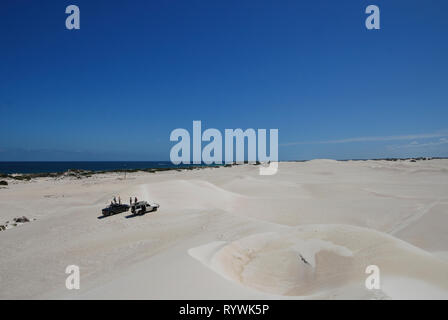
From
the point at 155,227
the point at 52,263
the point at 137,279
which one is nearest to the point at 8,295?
the point at 52,263

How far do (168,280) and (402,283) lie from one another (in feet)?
22.4

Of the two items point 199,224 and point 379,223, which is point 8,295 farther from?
point 379,223

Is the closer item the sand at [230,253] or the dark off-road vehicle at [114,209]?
the sand at [230,253]

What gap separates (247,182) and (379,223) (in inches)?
962

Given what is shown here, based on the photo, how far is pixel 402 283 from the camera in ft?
23.8

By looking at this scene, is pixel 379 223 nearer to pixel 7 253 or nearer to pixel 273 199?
pixel 273 199

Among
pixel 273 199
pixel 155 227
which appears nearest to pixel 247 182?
pixel 273 199

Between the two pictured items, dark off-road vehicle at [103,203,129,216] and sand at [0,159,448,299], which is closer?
sand at [0,159,448,299]

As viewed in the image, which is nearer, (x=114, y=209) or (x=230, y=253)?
(x=230, y=253)

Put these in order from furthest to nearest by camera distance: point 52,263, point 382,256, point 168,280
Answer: point 52,263 < point 382,256 < point 168,280
